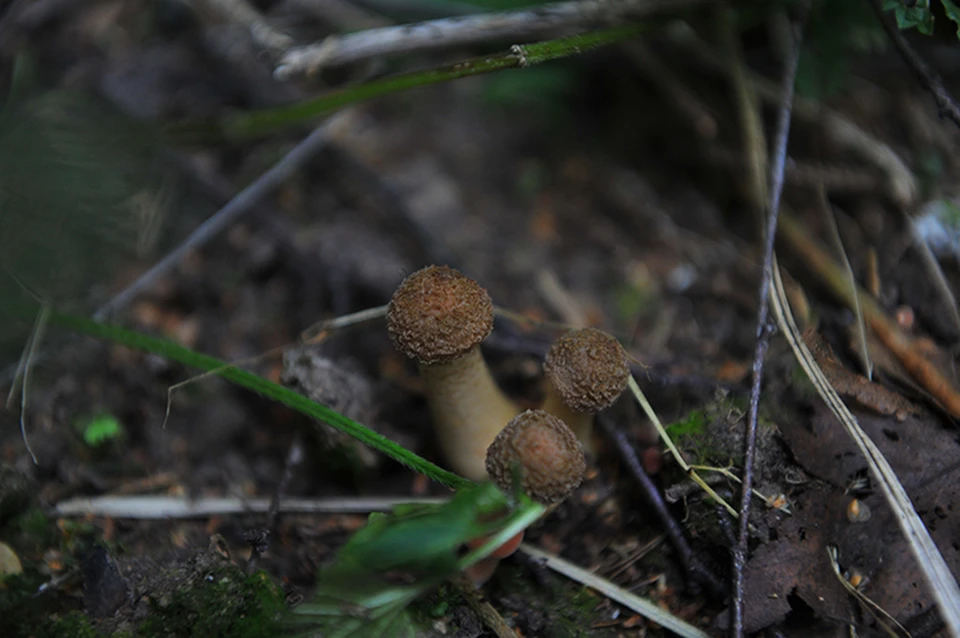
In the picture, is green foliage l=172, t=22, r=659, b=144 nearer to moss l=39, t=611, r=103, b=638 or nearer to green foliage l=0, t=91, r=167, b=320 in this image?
green foliage l=0, t=91, r=167, b=320

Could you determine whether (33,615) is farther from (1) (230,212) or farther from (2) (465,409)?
(1) (230,212)

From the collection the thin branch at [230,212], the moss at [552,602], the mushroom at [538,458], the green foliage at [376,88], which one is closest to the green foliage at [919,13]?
the green foliage at [376,88]

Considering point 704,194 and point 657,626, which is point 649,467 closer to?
point 657,626

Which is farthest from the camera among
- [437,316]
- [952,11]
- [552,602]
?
[952,11]

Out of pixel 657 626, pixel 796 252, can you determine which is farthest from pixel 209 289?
pixel 796 252

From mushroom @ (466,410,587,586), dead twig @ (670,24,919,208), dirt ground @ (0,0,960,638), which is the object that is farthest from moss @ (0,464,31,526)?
dead twig @ (670,24,919,208)

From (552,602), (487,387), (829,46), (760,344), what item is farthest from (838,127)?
(552,602)
